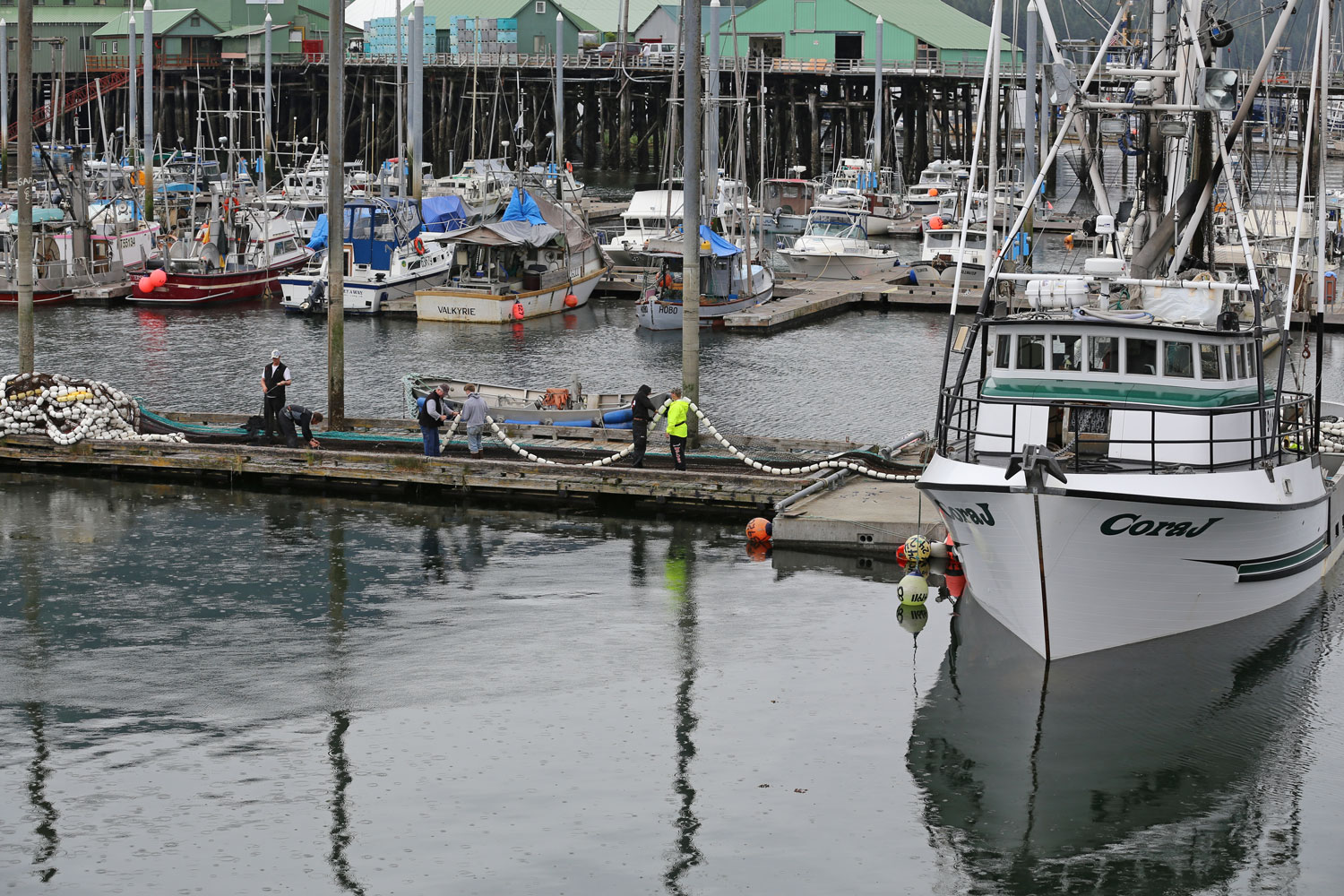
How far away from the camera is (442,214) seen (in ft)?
197

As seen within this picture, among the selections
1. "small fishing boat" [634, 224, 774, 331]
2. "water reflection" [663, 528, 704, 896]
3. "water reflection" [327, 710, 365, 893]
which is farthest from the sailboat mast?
"small fishing boat" [634, 224, 774, 331]

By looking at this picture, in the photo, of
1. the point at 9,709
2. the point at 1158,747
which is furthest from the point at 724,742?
the point at 9,709

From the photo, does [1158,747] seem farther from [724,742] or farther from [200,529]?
[200,529]

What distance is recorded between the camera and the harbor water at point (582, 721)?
14.5m

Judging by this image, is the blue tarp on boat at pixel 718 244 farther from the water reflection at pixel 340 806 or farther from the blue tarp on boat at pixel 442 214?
the water reflection at pixel 340 806

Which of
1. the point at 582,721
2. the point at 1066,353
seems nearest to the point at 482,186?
the point at 1066,353

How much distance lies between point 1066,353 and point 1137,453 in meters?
1.57

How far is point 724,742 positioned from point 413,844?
3534 mm

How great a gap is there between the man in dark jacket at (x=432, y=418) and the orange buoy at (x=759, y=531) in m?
5.35

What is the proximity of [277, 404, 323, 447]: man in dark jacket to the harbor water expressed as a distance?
44.3 inches

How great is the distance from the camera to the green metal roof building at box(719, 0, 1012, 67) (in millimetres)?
97812

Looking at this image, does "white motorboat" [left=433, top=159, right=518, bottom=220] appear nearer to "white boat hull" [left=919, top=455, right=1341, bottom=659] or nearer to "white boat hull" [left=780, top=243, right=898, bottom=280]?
"white boat hull" [left=780, top=243, right=898, bottom=280]

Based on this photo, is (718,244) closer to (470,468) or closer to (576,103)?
(470,468)

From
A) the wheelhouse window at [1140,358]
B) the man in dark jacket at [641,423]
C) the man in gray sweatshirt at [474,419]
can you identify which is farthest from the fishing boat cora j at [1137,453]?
the man in gray sweatshirt at [474,419]
